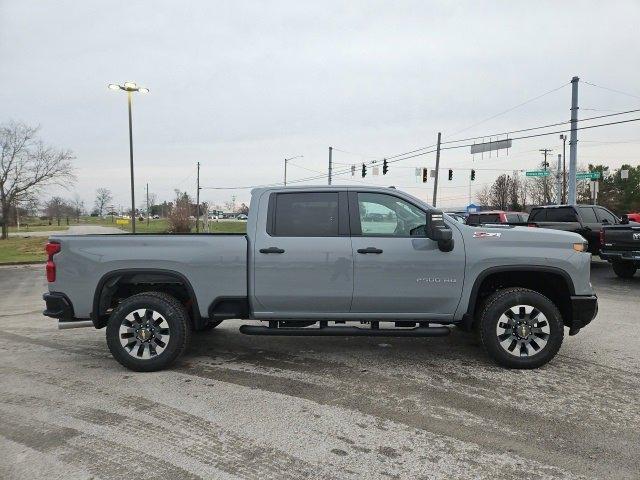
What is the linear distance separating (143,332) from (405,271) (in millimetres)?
2700

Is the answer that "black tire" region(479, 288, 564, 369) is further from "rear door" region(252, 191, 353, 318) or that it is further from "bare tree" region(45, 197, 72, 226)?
"bare tree" region(45, 197, 72, 226)

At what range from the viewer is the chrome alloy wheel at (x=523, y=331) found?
4500mm

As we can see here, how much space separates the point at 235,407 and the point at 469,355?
9.02ft

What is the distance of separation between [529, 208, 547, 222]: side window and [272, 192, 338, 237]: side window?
11366mm

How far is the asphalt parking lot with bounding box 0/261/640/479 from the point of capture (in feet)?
9.67

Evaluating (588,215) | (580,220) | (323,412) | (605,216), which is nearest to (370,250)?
(323,412)

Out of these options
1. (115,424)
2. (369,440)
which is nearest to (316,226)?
(369,440)

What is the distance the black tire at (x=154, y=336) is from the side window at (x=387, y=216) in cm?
208

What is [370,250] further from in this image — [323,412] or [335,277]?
[323,412]

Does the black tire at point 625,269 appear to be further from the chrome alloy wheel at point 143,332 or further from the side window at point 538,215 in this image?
the chrome alloy wheel at point 143,332

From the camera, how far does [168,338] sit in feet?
15.1

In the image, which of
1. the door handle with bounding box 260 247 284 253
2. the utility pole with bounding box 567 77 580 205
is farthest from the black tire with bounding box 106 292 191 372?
the utility pole with bounding box 567 77 580 205

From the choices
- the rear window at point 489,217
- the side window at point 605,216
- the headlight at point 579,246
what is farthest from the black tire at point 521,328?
the rear window at point 489,217

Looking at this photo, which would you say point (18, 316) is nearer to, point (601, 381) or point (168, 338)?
point (168, 338)
